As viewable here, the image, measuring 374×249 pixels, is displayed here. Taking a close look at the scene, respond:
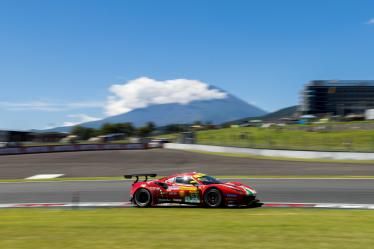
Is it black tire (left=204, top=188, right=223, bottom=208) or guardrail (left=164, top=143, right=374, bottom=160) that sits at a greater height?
guardrail (left=164, top=143, right=374, bottom=160)

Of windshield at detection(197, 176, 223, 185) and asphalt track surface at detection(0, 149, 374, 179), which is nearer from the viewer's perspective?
windshield at detection(197, 176, 223, 185)

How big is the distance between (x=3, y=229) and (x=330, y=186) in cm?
1333

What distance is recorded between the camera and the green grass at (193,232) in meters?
7.83

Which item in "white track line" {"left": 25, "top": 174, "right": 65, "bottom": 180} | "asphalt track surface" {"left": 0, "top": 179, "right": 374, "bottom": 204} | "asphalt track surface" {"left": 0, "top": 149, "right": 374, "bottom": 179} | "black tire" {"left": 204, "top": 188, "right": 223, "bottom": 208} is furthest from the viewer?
"white track line" {"left": 25, "top": 174, "right": 65, "bottom": 180}

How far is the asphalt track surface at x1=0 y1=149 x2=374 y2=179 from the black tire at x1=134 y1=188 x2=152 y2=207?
12338 mm

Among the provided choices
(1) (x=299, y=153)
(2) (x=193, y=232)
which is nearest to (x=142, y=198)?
(2) (x=193, y=232)

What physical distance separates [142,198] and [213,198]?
2498 millimetres

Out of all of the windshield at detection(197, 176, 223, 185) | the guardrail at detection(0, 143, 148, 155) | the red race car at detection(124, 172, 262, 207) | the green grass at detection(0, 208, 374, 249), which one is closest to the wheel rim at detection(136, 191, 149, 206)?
the red race car at detection(124, 172, 262, 207)

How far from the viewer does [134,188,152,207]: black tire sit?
15.2 meters

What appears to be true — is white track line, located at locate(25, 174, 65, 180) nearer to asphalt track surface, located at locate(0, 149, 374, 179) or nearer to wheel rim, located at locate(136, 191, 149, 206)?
asphalt track surface, located at locate(0, 149, 374, 179)

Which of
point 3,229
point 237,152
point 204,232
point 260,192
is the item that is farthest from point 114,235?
point 237,152

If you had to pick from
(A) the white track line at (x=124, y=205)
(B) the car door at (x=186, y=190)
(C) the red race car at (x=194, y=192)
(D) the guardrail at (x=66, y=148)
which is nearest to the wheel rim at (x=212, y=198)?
(C) the red race car at (x=194, y=192)

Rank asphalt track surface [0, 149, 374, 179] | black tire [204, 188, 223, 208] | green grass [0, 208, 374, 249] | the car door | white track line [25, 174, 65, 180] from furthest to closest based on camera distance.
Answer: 1. white track line [25, 174, 65, 180]
2. asphalt track surface [0, 149, 374, 179]
3. the car door
4. black tire [204, 188, 223, 208]
5. green grass [0, 208, 374, 249]

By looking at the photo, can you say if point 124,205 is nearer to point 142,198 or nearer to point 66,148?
point 142,198
